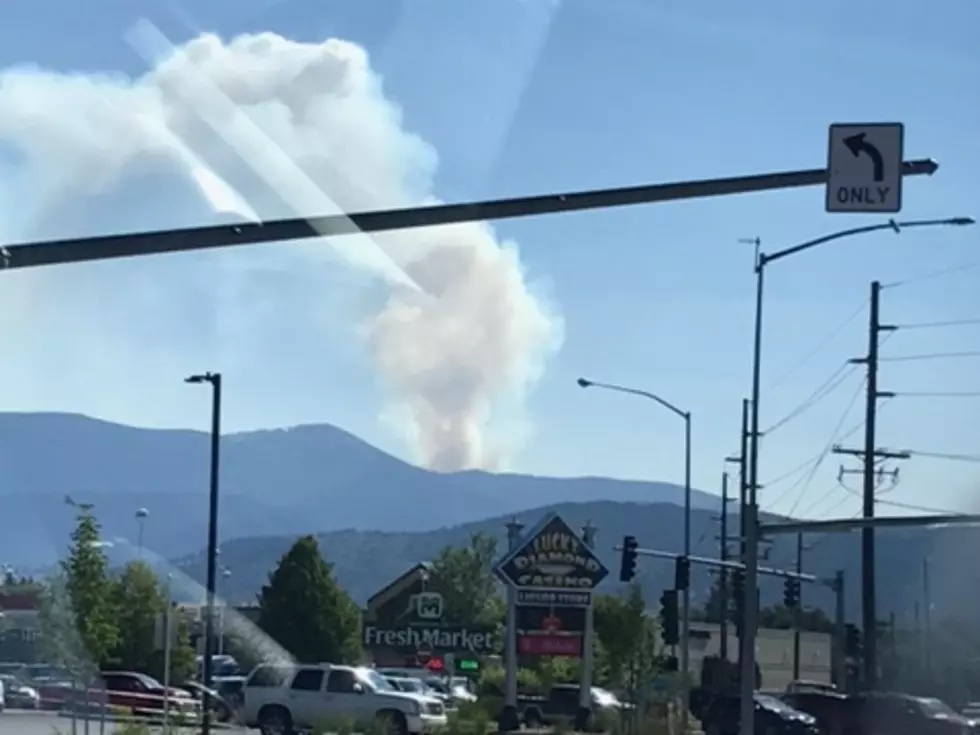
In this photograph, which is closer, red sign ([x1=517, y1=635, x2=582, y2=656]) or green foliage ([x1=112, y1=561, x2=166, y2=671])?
red sign ([x1=517, y1=635, x2=582, y2=656])

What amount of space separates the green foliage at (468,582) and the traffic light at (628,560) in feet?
193

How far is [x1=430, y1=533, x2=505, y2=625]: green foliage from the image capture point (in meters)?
114

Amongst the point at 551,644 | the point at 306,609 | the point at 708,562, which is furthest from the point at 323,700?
the point at 306,609

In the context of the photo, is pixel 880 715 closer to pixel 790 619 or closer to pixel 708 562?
pixel 708 562

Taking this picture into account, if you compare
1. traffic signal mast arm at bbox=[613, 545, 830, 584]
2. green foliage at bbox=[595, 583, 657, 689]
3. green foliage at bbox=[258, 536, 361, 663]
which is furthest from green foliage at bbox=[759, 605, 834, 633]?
traffic signal mast arm at bbox=[613, 545, 830, 584]

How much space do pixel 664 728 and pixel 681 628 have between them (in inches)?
351

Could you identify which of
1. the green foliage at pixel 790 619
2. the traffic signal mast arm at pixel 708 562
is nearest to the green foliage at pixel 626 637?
the traffic signal mast arm at pixel 708 562

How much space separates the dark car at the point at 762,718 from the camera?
48062 mm

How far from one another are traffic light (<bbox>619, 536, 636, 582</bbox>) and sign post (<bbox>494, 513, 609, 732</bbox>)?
2.48 metres

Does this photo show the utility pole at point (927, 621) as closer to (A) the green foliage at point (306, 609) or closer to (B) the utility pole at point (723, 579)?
(B) the utility pole at point (723, 579)

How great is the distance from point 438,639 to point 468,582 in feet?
114

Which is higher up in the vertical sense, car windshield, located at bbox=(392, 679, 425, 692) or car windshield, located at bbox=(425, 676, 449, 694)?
car windshield, located at bbox=(392, 679, 425, 692)

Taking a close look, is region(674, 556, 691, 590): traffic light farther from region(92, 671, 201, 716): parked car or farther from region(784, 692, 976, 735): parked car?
region(92, 671, 201, 716): parked car

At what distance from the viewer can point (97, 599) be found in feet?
120
